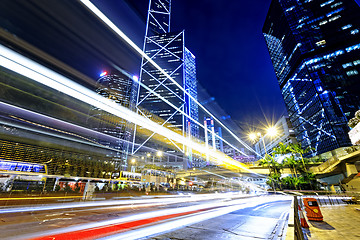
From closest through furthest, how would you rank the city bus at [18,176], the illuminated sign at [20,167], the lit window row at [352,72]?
the city bus at [18,176] < the illuminated sign at [20,167] < the lit window row at [352,72]

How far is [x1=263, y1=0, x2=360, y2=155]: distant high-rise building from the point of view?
5371 centimetres

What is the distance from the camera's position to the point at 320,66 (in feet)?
207

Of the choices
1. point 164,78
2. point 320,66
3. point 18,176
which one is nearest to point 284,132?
point 320,66

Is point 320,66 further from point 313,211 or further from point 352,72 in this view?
point 313,211

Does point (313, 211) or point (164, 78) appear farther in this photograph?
point (164, 78)

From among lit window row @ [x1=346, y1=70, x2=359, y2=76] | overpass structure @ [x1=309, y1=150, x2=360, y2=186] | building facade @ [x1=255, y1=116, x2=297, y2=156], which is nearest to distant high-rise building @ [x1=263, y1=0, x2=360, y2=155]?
lit window row @ [x1=346, y1=70, x2=359, y2=76]

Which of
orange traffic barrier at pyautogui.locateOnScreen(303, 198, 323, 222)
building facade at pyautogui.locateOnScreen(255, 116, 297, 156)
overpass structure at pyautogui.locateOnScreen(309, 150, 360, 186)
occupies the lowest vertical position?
orange traffic barrier at pyautogui.locateOnScreen(303, 198, 323, 222)

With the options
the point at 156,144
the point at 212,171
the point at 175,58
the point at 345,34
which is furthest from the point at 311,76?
the point at 156,144

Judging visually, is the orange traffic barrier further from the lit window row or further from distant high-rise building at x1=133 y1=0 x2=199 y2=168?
distant high-rise building at x1=133 y1=0 x2=199 y2=168

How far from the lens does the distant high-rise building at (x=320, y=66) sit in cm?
5371

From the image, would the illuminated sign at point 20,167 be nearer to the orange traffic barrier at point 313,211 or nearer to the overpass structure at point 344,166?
the orange traffic barrier at point 313,211

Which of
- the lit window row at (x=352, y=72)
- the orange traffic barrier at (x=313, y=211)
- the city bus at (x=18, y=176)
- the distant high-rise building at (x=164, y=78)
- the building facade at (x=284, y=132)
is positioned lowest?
the orange traffic barrier at (x=313, y=211)

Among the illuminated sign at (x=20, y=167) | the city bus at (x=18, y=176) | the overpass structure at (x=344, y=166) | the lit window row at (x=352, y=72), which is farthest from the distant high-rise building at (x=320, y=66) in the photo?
the illuminated sign at (x=20, y=167)

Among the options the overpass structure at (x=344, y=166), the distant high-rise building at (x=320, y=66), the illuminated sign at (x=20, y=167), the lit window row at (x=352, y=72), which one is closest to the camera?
the illuminated sign at (x=20, y=167)
